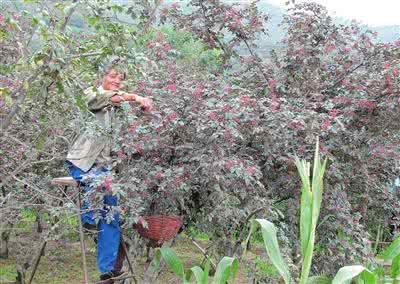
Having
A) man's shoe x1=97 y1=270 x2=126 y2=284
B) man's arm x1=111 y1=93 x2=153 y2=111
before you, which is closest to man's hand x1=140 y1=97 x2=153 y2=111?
man's arm x1=111 y1=93 x2=153 y2=111

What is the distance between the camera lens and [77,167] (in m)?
4.17

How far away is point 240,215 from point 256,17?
2.15 metres

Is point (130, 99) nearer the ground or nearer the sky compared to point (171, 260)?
nearer the sky

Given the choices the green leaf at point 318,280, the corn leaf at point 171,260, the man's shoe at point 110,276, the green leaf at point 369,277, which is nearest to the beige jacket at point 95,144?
the man's shoe at point 110,276

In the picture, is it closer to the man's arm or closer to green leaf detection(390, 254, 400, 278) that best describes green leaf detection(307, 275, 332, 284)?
green leaf detection(390, 254, 400, 278)

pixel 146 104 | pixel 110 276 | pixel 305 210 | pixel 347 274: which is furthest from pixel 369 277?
pixel 110 276

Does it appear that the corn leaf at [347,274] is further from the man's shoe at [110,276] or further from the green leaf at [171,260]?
the man's shoe at [110,276]

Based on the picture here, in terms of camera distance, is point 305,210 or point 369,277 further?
point 369,277

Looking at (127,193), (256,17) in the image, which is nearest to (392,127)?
(256,17)

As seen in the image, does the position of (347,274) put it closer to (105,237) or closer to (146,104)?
(146,104)

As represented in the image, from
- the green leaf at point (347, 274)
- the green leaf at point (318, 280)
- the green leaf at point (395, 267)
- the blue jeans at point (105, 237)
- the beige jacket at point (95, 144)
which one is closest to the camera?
the green leaf at point (347, 274)

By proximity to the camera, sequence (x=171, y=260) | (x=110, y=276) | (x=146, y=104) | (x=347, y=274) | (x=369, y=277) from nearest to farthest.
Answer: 1. (x=347, y=274)
2. (x=369, y=277)
3. (x=171, y=260)
4. (x=146, y=104)
5. (x=110, y=276)

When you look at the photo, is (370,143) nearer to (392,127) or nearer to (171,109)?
(392,127)

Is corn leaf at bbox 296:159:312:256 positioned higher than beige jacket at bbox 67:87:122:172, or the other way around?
beige jacket at bbox 67:87:122:172
